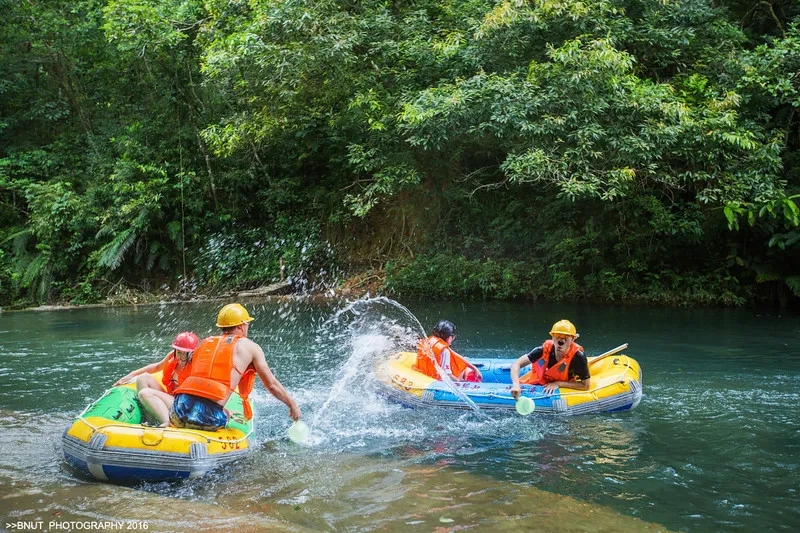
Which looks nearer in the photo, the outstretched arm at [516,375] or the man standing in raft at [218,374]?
the man standing in raft at [218,374]

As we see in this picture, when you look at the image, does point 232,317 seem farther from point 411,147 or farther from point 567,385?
point 411,147

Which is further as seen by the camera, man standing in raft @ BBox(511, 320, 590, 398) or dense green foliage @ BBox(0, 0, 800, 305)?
dense green foliage @ BBox(0, 0, 800, 305)

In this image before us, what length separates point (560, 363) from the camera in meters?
7.24

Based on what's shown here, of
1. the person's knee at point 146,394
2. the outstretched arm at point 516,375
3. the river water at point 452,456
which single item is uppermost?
the person's knee at point 146,394

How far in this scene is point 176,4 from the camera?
1689 cm

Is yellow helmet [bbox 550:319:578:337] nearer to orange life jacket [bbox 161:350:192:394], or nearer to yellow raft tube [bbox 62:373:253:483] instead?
yellow raft tube [bbox 62:373:253:483]

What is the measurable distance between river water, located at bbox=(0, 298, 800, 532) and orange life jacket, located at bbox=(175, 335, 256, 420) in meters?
0.64

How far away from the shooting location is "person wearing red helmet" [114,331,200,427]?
19.1 ft

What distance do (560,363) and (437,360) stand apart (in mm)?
1386

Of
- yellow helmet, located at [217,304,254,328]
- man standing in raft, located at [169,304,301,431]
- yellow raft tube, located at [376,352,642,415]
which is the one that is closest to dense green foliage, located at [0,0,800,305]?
yellow raft tube, located at [376,352,642,415]

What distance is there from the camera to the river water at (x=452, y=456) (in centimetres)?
447

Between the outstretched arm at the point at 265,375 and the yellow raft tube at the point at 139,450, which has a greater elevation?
the outstretched arm at the point at 265,375

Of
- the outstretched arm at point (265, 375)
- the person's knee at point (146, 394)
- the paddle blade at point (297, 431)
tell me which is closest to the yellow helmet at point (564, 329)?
the paddle blade at point (297, 431)

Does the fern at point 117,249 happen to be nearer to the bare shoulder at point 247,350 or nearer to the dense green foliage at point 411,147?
the dense green foliage at point 411,147
